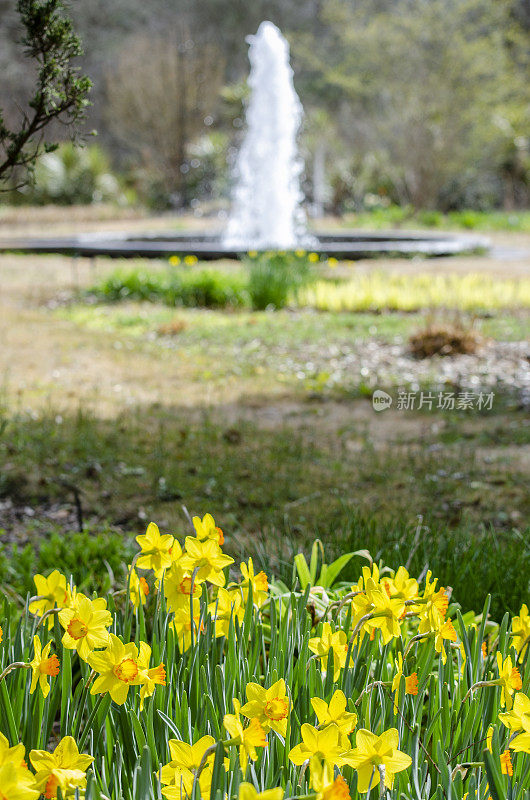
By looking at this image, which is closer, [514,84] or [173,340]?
[173,340]

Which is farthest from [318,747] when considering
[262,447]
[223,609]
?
[262,447]

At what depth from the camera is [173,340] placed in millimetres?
7285

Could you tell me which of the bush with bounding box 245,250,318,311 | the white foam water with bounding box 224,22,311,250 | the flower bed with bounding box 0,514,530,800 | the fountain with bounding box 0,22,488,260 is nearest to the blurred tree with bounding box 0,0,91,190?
the flower bed with bounding box 0,514,530,800

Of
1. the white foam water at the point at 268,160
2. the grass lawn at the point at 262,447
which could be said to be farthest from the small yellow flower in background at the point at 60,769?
the white foam water at the point at 268,160

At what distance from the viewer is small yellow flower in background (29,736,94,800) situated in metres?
1.00

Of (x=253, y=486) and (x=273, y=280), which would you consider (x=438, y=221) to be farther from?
(x=253, y=486)

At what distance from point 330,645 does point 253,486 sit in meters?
2.44

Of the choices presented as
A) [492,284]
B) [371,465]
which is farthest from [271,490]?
[492,284]

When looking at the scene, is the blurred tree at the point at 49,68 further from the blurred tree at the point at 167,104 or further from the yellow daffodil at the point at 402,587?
the blurred tree at the point at 167,104

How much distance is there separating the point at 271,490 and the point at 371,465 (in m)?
0.60

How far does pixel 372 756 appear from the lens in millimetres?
1029

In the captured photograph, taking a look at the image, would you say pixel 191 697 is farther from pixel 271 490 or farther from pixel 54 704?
pixel 271 490

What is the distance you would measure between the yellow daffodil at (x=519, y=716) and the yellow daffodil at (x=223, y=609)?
20.9 inches

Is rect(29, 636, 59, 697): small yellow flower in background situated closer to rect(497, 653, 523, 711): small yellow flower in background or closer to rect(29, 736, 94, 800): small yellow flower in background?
rect(29, 736, 94, 800): small yellow flower in background
